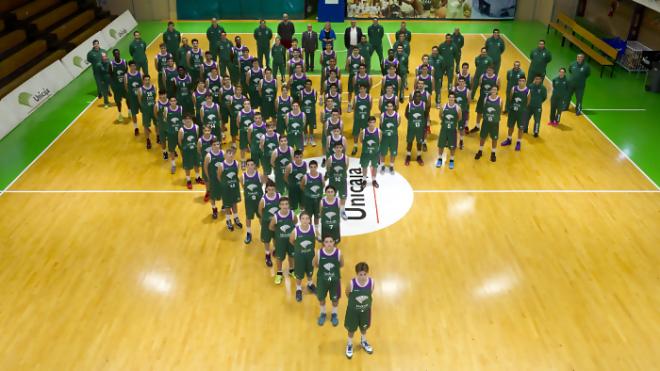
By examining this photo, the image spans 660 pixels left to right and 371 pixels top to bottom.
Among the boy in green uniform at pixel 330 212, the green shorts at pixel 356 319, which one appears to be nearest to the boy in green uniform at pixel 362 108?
the boy in green uniform at pixel 330 212

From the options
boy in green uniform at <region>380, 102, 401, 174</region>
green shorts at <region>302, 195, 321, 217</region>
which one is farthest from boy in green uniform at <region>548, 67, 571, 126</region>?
green shorts at <region>302, 195, 321, 217</region>

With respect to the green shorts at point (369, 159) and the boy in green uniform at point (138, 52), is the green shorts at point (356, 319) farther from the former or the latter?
the boy in green uniform at point (138, 52)

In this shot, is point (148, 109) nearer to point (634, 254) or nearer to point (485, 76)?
point (485, 76)

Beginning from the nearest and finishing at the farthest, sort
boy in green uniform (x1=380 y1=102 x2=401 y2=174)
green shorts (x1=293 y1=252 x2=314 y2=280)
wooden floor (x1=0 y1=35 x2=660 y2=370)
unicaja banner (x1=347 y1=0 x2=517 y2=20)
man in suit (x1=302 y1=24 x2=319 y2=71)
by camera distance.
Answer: wooden floor (x1=0 y1=35 x2=660 y2=370)
green shorts (x1=293 y1=252 x2=314 y2=280)
boy in green uniform (x1=380 y1=102 x2=401 y2=174)
man in suit (x1=302 y1=24 x2=319 y2=71)
unicaja banner (x1=347 y1=0 x2=517 y2=20)

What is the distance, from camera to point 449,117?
11.1 metres

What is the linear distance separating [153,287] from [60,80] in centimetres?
1043

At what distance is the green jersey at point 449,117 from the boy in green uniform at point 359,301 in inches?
210

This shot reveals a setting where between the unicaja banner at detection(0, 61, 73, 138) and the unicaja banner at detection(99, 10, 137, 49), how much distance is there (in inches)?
151

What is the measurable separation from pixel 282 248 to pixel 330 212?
2.85 feet

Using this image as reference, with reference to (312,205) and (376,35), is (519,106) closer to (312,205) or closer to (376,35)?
(312,205)

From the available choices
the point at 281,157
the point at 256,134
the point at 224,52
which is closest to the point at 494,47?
the point at 224,52

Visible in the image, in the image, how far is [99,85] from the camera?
14.6m

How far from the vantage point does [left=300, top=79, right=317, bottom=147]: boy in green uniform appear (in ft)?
39.3

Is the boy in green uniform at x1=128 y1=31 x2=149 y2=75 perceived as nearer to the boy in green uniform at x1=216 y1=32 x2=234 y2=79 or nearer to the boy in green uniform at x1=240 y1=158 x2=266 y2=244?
the boy in green uniform at x1=216 y1=32 x2=234 y2=79
